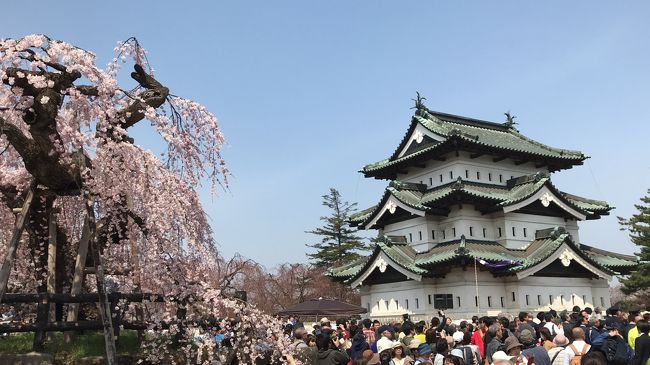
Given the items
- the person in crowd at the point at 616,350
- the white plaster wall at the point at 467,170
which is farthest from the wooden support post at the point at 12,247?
the white plaster wall at the point at 467,170

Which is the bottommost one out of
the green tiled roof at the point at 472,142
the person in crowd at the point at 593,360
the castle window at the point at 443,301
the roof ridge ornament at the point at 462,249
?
the person in crowd at the point at 593,360

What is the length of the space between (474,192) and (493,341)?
19.5 m

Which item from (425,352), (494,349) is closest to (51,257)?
(425,352)

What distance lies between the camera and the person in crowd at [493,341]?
29.9 ft

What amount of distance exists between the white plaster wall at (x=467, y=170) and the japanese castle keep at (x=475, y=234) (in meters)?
0.06

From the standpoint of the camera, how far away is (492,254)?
1070 inches

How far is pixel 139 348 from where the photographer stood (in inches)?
396

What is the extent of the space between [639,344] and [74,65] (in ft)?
31.8

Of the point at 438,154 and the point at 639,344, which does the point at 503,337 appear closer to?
the point at 639,344

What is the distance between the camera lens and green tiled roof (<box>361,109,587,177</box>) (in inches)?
1177

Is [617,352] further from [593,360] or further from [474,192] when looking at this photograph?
[474,192]

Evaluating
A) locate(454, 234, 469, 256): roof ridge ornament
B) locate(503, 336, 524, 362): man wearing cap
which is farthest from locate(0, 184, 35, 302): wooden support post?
locate(454, 234, 469, 256): roof ridge ornament

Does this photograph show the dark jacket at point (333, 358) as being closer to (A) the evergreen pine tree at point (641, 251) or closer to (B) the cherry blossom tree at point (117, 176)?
(B) the cherry blossom tree at point (117, 176)

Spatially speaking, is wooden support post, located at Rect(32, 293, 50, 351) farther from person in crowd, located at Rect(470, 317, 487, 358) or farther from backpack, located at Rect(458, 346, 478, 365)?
person in crowd, located at Rect(470, 317, 487, 358)
